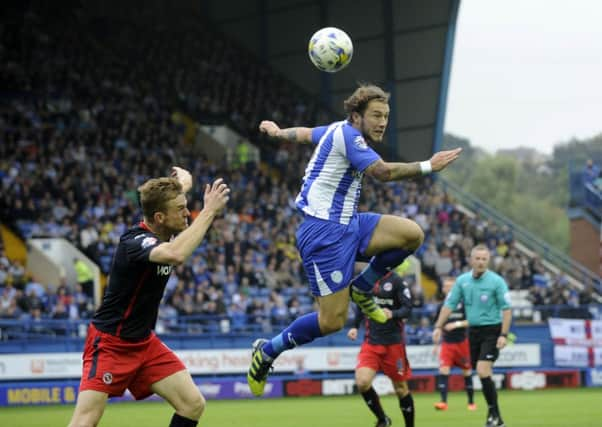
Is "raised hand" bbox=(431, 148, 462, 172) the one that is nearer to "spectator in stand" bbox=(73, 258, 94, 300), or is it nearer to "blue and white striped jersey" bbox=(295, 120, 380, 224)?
"blue and white striped jersey" bbox=(295, 120, 380, 224)

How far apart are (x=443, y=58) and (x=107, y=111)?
36.5 feet

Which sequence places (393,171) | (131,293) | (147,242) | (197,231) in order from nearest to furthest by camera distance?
(197,231) < (147,242) < (131,293) < (393,171)

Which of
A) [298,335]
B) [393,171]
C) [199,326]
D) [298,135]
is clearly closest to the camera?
[393,171]

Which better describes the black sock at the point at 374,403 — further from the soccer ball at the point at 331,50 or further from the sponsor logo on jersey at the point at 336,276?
the soccer ball at the point at 331,50

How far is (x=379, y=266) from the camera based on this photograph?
30.5 feet

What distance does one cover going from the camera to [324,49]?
30.6 ft

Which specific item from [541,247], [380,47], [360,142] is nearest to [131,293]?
[360,142]

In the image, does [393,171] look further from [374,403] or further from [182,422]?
[374,403]

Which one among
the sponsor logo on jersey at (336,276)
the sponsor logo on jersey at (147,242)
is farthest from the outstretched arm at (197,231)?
the sponsor logo on jersey at (336,276)

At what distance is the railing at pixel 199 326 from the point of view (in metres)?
20.3

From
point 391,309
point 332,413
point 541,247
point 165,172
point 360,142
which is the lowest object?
point 332,413

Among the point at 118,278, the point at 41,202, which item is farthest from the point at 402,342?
the point at 41,202

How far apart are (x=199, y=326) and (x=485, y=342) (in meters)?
9.08

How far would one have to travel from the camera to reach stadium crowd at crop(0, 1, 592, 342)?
2391 centimetres
